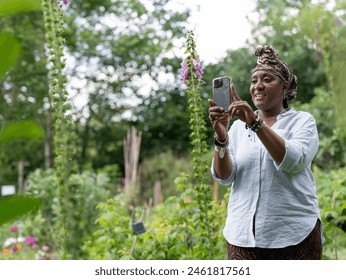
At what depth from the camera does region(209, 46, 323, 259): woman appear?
1.11m

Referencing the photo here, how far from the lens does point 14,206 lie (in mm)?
249

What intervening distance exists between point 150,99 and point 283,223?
263 cm

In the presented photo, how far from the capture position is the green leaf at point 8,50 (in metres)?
0.24

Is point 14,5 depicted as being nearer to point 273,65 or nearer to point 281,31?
point 273,65

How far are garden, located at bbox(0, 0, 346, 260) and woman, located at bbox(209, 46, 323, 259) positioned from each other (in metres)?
0.17

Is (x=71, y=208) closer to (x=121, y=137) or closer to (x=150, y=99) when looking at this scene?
(x=150, y=99)

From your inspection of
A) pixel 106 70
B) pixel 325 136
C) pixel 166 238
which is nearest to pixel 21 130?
pixel 166 238

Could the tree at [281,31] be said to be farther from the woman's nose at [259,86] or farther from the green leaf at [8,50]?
the green leaf at [8,50]

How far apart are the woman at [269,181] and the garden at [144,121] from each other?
0.55ft

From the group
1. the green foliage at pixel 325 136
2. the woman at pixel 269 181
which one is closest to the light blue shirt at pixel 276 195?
the woman at pixel 269 181

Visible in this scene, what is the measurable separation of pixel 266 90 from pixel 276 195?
0.76 ft

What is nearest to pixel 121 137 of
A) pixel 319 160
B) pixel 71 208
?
pixel 319 160

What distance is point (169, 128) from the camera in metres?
3.80

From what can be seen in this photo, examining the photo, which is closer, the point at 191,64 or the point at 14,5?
the point at 14,5
